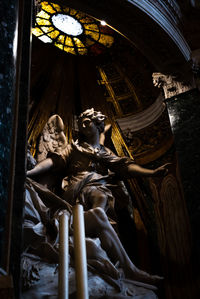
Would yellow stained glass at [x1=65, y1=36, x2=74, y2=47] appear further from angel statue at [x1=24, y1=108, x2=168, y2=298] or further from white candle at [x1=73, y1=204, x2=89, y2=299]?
white candle at [x1=73, y1=204, x2=89, y2=299]

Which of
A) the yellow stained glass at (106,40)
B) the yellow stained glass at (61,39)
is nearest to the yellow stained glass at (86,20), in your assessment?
the yellow stained glass at (106,40)

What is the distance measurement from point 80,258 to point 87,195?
2.54 m

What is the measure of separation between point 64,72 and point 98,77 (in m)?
0.55

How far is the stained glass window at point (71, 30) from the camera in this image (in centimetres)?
681

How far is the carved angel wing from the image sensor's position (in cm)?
515

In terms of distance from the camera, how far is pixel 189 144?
4.80 metres

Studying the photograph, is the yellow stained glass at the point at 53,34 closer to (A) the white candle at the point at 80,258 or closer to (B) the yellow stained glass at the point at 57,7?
(B) the yellow stained glass at the point at 57,7

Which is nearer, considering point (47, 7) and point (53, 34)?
point (47, 7)

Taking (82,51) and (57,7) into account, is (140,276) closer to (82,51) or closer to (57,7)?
(82,51)

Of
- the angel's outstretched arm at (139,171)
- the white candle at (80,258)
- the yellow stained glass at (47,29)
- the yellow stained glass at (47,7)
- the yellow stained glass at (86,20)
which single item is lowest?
the white candle at (80,258)

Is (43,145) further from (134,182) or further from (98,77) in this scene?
(98,77)

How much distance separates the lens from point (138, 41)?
548cm

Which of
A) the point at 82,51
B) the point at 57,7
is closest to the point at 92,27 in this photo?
the point at 82,51

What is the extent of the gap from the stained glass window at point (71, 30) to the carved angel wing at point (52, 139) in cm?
206
